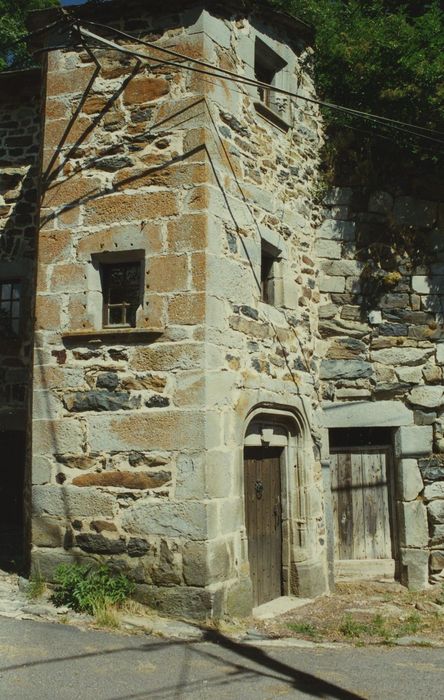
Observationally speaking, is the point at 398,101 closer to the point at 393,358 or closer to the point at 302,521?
the point at 393,358

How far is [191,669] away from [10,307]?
5.75 meters

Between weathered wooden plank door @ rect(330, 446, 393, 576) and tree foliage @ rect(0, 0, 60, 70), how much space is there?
9.39m

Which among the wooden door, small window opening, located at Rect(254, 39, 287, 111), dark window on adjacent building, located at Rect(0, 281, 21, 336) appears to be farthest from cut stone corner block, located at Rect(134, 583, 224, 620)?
small window opening, located at Rect(254, 39, 287, 111)

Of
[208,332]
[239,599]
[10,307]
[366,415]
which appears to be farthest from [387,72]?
[239,599]

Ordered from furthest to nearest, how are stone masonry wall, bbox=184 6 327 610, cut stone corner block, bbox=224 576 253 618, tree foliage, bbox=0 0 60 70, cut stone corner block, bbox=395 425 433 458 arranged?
tree foliage, bbox=0 0 60 70 → cut stone corner block, bbox=395 425 433 458 → stone masonry wall, bbox=184 6 327 610 → cut stone corner block, bbox=224 576 253 618

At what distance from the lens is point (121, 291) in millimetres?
7191

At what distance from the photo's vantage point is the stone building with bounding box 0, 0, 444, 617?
6.60 meters

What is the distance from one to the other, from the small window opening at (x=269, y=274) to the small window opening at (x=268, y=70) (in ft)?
6.07

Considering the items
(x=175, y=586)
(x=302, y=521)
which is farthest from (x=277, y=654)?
(x=302, y=521)

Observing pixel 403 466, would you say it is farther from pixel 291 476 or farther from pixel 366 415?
pixel 291 476

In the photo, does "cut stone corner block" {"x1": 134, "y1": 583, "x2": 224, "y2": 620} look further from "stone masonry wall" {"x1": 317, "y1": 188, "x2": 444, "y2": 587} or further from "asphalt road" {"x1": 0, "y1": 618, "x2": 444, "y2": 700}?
"stone masonry wall" {"x1": 317, "y1": 188, "x2": 444, "y2": 587}

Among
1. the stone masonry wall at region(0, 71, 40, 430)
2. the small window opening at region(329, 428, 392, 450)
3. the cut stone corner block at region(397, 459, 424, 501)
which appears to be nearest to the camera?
the cut stone corner block at region(397, 459, 424, 501)

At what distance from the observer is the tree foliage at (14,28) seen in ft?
43.7

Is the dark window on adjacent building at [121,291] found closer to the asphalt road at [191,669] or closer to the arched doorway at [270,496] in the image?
the arched doorway at [270,496]
